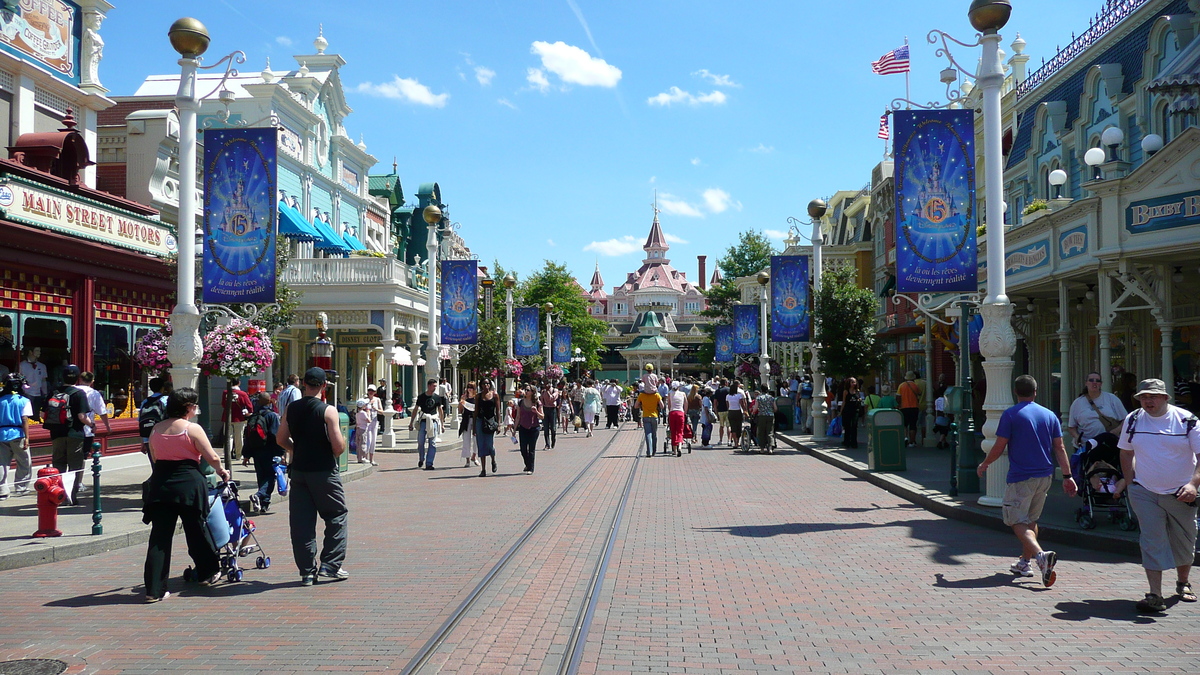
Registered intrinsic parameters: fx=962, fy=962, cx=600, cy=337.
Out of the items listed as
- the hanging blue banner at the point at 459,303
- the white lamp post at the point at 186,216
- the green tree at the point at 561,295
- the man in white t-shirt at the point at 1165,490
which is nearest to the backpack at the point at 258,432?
the white lamp post at the point at 186,216

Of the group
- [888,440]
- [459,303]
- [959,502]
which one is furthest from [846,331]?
[959,502]

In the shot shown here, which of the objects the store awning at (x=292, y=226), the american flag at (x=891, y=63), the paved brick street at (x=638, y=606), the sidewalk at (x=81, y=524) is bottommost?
the paved brick street at (x=638, y=606)

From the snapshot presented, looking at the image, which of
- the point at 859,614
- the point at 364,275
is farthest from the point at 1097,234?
the point at 364,275

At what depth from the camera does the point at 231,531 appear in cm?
805

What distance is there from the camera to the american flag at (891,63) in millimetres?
27469

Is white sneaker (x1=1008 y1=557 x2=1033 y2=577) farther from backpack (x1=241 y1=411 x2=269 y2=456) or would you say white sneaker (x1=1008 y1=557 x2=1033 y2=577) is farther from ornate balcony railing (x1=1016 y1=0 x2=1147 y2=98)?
ornate balcony railing (x1=1016 y1=0 x2=1147 y2=98)

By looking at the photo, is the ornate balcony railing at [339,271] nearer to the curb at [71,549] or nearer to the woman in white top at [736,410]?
the woman in white top at [736,410]

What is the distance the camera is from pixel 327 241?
27391mm

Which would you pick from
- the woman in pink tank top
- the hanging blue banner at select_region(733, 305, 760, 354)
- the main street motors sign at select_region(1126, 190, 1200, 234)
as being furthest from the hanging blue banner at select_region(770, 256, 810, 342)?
the woman in pink tank top

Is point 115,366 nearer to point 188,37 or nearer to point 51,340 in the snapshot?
point 51,340

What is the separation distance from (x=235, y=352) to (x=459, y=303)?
12.4 m

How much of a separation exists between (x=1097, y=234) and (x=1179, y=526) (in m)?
8.14

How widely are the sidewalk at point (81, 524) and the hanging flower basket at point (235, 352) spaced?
68.7 inches

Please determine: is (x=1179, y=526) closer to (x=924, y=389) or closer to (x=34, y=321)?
(x=924, y=389)
